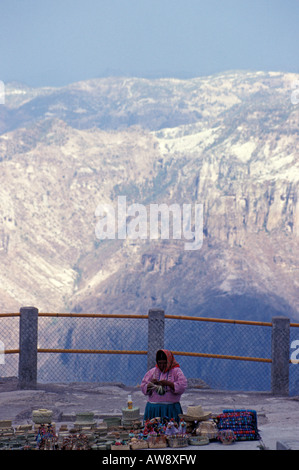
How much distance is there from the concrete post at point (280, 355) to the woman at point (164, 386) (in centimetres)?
440

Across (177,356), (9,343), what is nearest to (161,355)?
(177,356)

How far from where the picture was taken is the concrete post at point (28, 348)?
1291cm

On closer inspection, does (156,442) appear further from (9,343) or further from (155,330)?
(9,343)

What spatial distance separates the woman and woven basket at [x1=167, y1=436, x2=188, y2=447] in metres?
0.66

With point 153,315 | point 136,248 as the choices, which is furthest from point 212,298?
point 153,315

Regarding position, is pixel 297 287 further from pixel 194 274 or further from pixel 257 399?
pixel 257 399

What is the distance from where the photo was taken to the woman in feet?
28.2

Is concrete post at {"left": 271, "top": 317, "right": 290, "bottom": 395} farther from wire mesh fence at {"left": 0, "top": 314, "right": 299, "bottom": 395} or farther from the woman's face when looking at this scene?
wire mesh fence at {"left": 0, "top": 314, "right": 299, "bottom": 395}

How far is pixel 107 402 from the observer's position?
12.2 m

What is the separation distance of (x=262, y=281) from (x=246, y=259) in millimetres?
5770

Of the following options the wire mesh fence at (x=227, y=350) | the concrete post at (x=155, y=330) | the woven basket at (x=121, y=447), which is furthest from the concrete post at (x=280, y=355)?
the wire mesh fence at (x=227, y=350)

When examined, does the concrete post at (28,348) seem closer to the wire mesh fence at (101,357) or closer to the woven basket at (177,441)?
the woven basket at (177,441)

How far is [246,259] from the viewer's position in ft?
488
